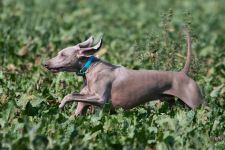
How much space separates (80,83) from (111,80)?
6.40ft

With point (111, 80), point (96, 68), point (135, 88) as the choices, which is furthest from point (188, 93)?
point (96, 68)

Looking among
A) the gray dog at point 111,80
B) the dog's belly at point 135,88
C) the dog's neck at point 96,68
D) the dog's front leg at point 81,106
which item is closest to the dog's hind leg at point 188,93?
the gray dog at point 111,80

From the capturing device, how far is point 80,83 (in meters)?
11.5

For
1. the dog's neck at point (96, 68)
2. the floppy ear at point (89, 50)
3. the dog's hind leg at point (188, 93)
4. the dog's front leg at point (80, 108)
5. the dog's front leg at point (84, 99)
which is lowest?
the dog's front leg at point (80, 108)

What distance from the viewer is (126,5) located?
21594 mm

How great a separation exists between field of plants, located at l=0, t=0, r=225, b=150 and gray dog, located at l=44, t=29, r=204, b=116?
0.18 metres

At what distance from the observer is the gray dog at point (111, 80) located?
9.59 meters

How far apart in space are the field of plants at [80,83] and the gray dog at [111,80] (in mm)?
176

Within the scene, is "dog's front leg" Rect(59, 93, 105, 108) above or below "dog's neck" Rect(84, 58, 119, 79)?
below

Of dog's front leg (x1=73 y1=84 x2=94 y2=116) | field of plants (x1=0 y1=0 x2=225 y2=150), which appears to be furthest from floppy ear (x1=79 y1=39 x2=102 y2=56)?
field of plants (x1=0 y1=0 x2=225 y2=150)

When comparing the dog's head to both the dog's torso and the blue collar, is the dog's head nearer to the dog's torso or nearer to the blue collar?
the blue collar

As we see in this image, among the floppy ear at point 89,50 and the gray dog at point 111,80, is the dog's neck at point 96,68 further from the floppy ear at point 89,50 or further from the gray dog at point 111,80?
the floppy ear at point 89,50

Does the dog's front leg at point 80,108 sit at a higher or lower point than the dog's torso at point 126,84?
lower

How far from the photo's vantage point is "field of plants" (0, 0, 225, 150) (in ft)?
27.9
